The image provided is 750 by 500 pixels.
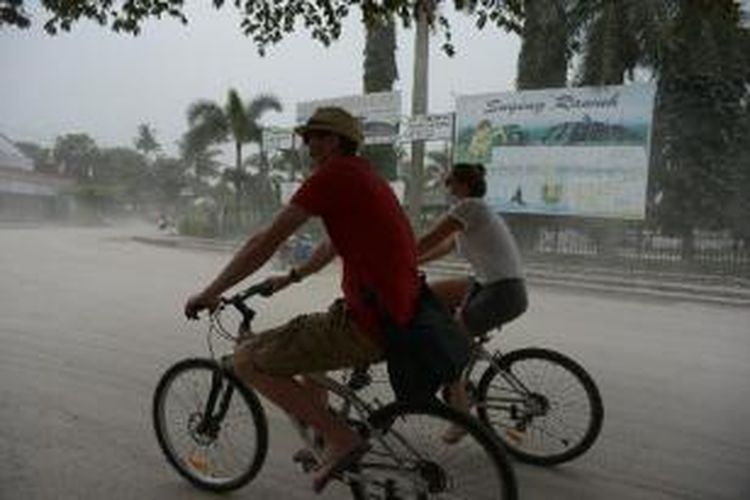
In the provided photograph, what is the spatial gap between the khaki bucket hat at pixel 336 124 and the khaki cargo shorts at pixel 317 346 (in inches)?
28.7

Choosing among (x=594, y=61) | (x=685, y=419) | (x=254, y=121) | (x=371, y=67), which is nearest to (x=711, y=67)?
(x=594, y=61)

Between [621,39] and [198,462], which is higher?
[621,39]

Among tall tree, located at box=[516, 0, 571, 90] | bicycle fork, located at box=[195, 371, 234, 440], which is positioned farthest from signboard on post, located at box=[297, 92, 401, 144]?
bicycle fork, located at box=[195, 371, 234, 440]

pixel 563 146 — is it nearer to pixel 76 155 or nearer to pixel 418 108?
pixel 418 108

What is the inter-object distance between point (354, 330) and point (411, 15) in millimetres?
4665

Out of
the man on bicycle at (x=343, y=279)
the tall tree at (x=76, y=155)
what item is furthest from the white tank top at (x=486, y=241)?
the tall tree at (x=76, y=155)

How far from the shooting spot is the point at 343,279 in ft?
14.7

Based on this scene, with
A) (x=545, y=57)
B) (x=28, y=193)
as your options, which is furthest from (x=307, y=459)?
(x=28, y=193)

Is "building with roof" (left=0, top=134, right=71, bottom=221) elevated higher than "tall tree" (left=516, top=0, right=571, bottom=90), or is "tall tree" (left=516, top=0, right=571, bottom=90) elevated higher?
"tall tree" (left=516, top=0, right=571, bottom=90)

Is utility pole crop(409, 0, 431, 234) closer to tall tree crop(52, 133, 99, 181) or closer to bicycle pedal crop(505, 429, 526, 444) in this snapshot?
bicycle pedal crop(505, 429, 526, 444)

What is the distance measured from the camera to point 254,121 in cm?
3594

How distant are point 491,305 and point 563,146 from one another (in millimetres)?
19858

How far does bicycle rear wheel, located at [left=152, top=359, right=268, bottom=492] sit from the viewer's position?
5.07m

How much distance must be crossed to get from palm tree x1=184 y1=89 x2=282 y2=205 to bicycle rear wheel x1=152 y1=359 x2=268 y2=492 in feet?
97.1
